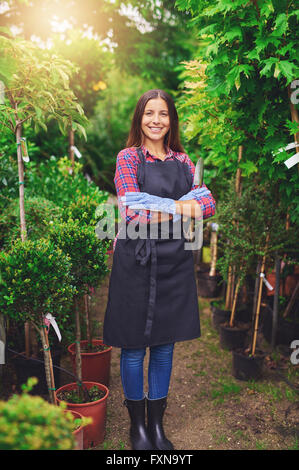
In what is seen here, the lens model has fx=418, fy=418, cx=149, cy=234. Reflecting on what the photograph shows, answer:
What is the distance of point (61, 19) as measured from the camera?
19.9ft

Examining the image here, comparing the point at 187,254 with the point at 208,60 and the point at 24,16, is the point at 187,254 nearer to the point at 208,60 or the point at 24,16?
the point at 208,60

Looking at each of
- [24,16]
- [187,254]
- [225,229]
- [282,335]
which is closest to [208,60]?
[187,254]

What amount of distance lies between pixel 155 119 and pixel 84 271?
1.11m

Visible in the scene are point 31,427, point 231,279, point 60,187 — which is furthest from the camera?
point 231,279

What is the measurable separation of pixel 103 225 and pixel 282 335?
2469mm

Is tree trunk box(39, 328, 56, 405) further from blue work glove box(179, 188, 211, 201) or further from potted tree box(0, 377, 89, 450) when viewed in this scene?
blue work glove box(179, 188, 211, 201)

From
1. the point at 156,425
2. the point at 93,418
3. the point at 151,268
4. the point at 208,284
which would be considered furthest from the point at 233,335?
the point at 151,268

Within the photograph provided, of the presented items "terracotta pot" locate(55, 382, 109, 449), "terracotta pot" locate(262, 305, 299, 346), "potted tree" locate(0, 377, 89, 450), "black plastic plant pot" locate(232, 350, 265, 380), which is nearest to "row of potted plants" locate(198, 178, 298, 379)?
"black plastic plant pot" locate(232, 350, 265, 380)

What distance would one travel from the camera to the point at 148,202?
2.47 metres

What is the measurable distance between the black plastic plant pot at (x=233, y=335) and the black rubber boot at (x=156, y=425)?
185cm

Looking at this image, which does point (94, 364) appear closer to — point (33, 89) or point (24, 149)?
point (24, 149)

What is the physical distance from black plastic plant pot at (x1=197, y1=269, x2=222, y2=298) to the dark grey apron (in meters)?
3.35

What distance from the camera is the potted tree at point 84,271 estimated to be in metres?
2.77

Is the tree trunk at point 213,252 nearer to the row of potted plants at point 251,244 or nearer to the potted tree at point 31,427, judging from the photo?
the row of potted plants at point 251,244
